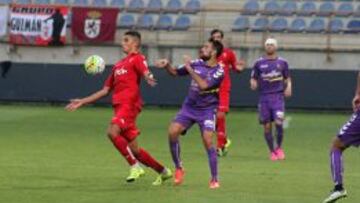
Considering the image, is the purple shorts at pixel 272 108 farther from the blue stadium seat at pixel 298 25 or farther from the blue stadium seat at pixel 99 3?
the blue stadium seat at pixel 99 3

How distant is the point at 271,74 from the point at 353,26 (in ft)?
52.2

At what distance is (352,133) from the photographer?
33.3 feet

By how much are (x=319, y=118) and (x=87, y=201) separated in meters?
17.9

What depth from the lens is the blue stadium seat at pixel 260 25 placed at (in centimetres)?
3148

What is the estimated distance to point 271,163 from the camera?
1510cm

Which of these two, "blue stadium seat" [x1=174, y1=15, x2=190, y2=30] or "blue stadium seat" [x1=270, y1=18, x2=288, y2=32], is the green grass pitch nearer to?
"blue stadium seat" [x1=270, y1=18, x2=288, y2=32]

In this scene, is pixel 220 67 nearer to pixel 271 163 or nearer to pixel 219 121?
pixel 271 163

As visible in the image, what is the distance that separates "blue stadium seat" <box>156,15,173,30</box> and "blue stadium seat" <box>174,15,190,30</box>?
0.22m

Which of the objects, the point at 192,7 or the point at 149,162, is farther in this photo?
the point at 192,7

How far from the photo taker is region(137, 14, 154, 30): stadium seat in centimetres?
3193

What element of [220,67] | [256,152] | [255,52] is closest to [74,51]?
[255,52]

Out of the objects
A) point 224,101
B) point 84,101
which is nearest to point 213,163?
point 84,101

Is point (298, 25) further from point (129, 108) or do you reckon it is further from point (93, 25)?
point (129, 108)

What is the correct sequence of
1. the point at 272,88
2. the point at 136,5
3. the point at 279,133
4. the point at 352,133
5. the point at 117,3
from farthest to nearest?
the point at 117,3 → the point at 136,5 → the point at 272,88 → the point at 279,133 → the point at 352,133
